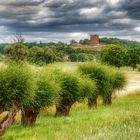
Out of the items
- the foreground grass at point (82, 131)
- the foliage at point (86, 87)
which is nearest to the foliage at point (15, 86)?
the foreground grass at point (82, 131)

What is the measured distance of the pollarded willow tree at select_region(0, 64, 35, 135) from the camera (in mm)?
24900

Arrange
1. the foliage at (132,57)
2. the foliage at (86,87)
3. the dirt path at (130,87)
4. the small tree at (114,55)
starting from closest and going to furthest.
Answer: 1. the foliage at (86,87)
2. the dirt path at (130,87)
3. the small tree at (114,55)
4. the foliage at (132,57)

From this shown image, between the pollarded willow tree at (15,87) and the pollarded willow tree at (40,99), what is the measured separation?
4.43 feet

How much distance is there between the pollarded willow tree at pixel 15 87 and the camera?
24900 millimetres

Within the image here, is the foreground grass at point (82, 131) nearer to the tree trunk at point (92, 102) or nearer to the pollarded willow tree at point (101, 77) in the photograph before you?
the tree trunk at point (92, 102)

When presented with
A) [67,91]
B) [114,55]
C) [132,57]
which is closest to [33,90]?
[67,91]

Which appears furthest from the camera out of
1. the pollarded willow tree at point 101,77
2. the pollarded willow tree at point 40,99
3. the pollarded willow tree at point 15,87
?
the pollarded willow tree at point 101,77

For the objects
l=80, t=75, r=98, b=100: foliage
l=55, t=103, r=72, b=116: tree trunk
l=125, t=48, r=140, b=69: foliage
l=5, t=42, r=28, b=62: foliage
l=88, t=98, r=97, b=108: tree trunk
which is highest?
l=5, t=42, r=28, b=62: foliage

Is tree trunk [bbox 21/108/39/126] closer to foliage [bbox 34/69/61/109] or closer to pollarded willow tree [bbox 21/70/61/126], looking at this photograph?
pollarded willow tree [bbox 21/70/61/126]

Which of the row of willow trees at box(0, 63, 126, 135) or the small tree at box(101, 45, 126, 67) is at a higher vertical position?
the row of willow trees at box(0, 63, 126, 135)

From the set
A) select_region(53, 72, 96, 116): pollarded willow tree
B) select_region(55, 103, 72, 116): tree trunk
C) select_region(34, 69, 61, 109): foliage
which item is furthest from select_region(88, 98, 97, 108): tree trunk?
select_region(34, 69, 61, 109): foliage

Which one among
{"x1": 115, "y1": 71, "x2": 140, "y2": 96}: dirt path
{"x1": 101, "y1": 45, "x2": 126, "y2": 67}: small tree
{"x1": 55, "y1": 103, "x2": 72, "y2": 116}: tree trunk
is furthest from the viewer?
{"x1": 101, "y1": 45, "x2": 126, "y2": 67}: small tree

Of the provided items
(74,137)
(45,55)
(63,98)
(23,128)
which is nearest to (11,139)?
(74,137)

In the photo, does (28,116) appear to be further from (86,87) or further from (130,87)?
(130,87)
